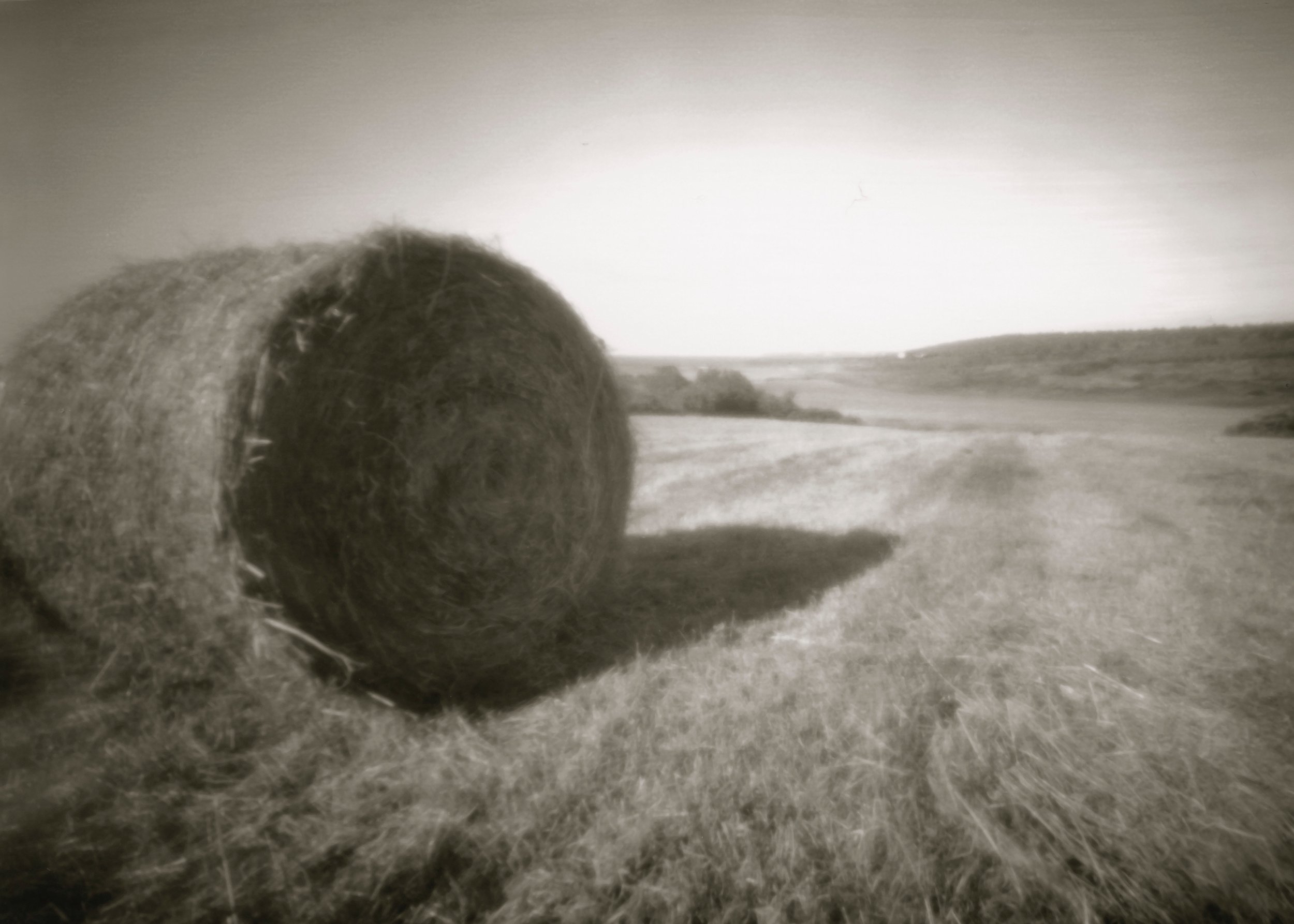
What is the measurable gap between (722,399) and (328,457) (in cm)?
1837

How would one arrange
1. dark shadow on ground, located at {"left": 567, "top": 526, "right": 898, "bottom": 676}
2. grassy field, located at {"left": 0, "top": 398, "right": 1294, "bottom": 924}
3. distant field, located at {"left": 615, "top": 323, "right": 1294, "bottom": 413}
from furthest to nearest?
distant field, located at {"left": 615, "top": 323, "right": 1294, "bottom": 413}
dark shadow on ground, located at {"left": 567, "top": 526, "right": 898, "bottom": 676}
grassy field, located at {"left": 0, "top": 398, "right": 1294, "bottom": 924}

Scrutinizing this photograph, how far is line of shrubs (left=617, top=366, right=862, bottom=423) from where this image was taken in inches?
807

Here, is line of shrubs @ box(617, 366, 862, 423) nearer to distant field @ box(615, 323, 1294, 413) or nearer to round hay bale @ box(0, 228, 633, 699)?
distant field @ box(615, 323, 1294, 413)

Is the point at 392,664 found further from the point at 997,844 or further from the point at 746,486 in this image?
the point at 746,486

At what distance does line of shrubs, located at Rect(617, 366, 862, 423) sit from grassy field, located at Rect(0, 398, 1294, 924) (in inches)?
631

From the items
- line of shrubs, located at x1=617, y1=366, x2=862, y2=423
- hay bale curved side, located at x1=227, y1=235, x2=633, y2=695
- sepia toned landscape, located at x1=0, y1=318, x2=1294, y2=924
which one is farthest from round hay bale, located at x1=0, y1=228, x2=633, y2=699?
line of shrubs, located at x1=617, y1=366, x2=862, y2=423

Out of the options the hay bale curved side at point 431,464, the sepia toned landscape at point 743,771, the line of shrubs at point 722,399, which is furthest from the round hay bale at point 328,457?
the line of shrubs at point 722,399

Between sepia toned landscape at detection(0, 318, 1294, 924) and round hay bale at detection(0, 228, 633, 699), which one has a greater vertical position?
round hay bale at detection(0, 228, 633, 699)

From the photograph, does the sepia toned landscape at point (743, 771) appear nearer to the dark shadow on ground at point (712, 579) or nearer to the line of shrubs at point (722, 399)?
the dark shadow on ground at point (712, 579)

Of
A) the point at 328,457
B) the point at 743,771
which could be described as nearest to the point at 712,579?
the point at 743,771

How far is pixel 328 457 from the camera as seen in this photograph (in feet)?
9.53

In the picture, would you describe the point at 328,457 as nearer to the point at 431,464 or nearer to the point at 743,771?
the point at 431,464

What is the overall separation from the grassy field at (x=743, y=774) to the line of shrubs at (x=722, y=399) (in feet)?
52.6

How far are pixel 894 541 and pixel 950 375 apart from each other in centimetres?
2275
